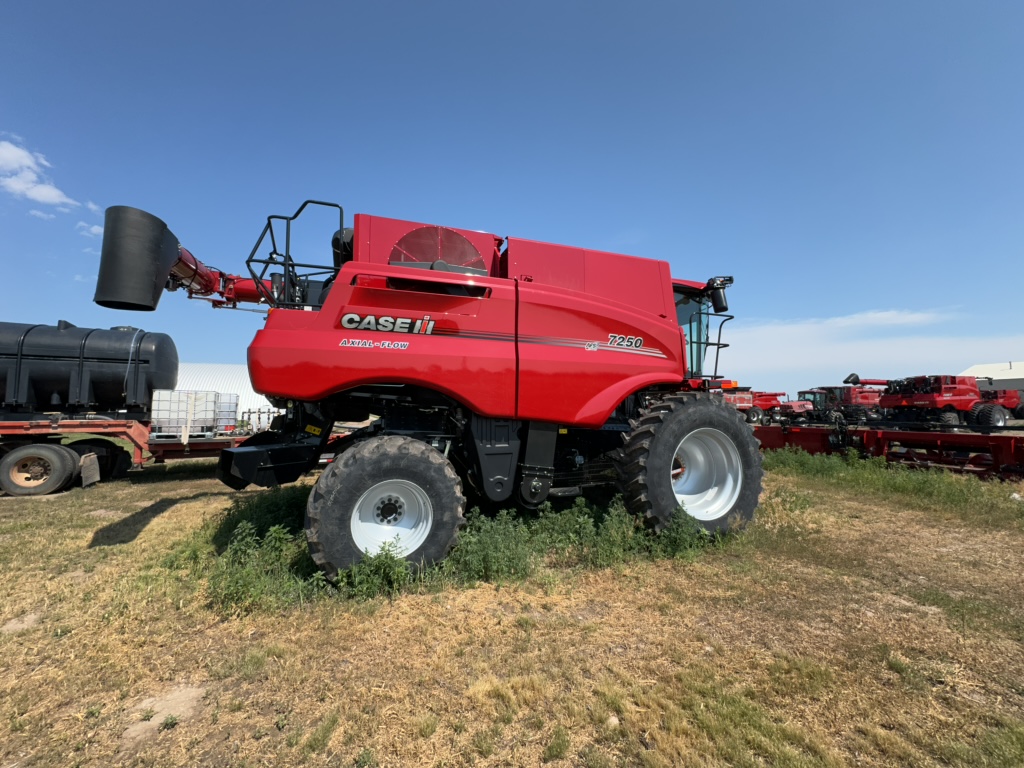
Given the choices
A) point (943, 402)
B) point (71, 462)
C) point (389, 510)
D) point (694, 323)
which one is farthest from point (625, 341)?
point (943, 402)

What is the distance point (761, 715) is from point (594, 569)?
1986mm

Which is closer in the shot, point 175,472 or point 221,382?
point 175,472

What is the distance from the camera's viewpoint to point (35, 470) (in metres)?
8.76

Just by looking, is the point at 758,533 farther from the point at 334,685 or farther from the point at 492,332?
the point at 334,685

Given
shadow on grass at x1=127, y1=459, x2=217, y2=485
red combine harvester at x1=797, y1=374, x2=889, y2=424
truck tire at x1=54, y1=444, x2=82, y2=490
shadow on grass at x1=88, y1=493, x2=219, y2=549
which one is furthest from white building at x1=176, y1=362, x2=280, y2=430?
red combine harvester at x1=797, y1=374, x2=889, y2=424

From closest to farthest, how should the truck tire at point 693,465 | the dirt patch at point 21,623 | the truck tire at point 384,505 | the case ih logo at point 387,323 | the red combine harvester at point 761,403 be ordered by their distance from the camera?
the dirt patch at point 21,623 < the truck tire at point 384,505 < the case ih logo at point 387,323 < the truck tire at point 693,465 < the red combine harvester at point 761,403

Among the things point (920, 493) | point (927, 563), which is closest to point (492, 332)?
point (927, 563)

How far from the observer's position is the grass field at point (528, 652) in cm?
217

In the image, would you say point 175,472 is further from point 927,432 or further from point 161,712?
point 927,432

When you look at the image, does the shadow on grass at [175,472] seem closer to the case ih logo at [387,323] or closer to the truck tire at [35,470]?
the truck tire at [35,470]

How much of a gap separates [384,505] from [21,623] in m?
2.53

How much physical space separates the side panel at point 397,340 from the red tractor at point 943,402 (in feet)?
75.3

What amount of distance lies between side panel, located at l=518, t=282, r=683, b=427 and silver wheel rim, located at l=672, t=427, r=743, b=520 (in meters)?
0.93

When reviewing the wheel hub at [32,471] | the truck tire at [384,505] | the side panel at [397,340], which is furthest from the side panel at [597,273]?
the wheel hub at [32,471]
